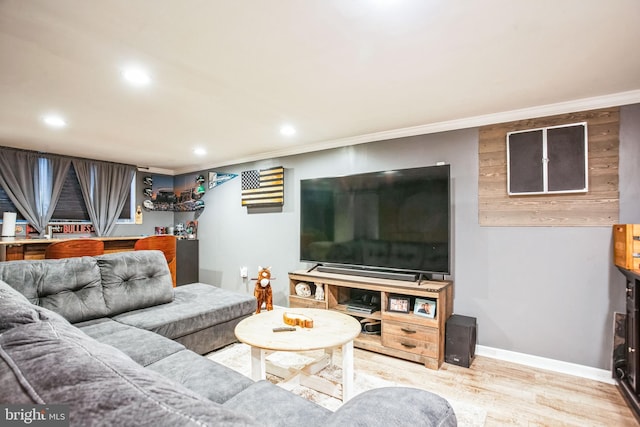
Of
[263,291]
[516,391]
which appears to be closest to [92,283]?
[263,291]

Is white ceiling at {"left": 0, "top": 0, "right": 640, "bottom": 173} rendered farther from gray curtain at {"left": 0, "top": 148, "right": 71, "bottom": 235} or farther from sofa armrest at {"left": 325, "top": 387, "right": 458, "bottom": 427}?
sofa armrest at {"left": 325, "top": 387, "right": 458, "bottom": 427}

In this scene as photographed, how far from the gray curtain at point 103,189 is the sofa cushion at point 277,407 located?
15.9ft

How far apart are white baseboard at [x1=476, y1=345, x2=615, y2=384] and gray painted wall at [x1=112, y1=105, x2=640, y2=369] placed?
0.04m

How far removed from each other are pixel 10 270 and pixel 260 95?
2195 mm

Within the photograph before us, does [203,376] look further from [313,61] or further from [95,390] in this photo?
[313,61]

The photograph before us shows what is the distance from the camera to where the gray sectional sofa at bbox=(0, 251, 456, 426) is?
21.0 inches

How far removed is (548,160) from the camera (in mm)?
2650

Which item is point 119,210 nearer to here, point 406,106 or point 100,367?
point 406,106

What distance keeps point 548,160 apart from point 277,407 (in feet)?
9.28

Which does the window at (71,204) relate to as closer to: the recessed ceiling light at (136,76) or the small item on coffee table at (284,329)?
the recessed ceiling light at (136,76)

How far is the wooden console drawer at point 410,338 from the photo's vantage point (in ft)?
8.77

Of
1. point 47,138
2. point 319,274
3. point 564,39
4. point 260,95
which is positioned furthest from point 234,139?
point 564,39

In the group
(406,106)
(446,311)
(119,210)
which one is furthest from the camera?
(119,210)

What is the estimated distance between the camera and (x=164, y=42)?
1.73 m
